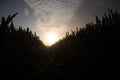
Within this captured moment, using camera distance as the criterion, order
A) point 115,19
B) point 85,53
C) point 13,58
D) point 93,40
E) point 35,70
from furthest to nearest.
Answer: point 115,19, point 93,40, point 85,53, point 35,70, point 13,58

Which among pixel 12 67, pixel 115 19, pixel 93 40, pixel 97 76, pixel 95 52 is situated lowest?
pixel 97 76

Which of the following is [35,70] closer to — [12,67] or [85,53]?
[12,67]

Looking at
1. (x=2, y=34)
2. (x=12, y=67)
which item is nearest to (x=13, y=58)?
(x=12, y=67)

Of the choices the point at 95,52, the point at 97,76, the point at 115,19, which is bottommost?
the point at 97,76

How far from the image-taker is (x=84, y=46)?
37.0ft

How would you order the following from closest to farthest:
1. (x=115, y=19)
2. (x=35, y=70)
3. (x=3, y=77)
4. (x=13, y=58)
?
1. (x=3, y=77)
2. (x=13, y=58)
3. (x=35, y=70)
4. (x=115, y=19)

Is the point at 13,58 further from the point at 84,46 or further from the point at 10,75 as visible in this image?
the point at 84,46

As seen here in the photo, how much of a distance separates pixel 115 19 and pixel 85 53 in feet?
16.9

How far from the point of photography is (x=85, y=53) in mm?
10227

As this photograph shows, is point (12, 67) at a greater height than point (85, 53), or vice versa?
point (85, 53)

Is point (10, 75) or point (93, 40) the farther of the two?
point (93, 40)

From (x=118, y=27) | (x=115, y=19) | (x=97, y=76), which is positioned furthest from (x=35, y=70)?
(x=115, y=19)

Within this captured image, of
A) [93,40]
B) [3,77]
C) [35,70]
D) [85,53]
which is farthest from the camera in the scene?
[93,40]

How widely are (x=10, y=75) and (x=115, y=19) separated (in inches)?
416
